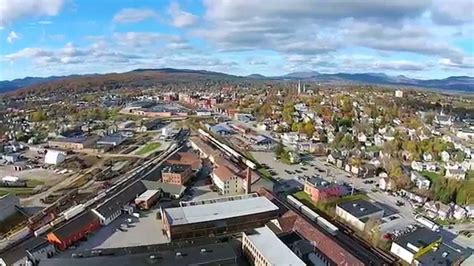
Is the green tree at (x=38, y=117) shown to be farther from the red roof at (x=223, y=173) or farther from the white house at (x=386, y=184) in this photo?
the white house at (x=386, y=184)

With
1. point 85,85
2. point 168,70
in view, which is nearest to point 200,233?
point 85,85

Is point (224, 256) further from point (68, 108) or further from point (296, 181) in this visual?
point (68, 108)

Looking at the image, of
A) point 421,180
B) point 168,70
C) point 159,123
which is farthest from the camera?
point 168,70

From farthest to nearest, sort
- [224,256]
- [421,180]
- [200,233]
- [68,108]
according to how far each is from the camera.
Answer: [68,108] < [421,180] < [200,233] < [224,256]

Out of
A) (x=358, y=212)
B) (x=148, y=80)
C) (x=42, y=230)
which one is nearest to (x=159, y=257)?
(x=42, y=230)

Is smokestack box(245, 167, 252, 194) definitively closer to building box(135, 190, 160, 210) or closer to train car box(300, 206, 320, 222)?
train car box(300, 206, 320, 222)

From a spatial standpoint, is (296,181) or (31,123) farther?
(31,123)

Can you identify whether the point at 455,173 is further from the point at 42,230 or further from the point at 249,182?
the point at 42,230
